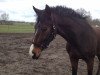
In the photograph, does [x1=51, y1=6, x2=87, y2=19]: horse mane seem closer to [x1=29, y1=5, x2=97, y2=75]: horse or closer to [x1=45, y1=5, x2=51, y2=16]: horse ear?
[x1=29, y1=5, x2=97, y2=75]: horse

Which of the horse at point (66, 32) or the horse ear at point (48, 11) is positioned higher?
the horse ear at point (48, 11)

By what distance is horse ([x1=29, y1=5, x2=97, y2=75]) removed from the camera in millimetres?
4512

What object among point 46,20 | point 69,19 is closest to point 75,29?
point 69,19

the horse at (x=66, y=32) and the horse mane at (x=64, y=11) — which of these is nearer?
the horse at (x=66, y=32)

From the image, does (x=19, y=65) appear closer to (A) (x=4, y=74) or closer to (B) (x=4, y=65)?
(B) (x=4, y=65)

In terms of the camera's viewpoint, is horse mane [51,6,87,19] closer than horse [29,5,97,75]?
No

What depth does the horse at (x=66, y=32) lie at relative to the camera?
178 inches

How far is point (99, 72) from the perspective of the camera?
7.45 meters

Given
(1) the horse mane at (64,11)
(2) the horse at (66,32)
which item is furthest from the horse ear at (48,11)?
(1) the horse mane at (64,11)

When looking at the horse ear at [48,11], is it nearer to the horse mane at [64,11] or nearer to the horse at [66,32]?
the horse at [66,32]

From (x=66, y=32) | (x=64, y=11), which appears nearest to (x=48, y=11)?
(x=64, y=11)

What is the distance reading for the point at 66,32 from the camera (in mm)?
5121

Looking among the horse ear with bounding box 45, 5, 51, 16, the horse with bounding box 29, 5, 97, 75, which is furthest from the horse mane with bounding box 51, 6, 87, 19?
the horse ear with bounding box 45, 5, 51, 16

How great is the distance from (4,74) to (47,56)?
3375 mm
